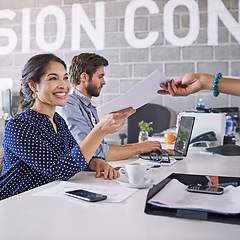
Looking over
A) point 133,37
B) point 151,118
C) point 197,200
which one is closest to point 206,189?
point 197,200

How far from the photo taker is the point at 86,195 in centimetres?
105

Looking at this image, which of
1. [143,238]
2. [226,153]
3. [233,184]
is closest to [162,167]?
[233,184]

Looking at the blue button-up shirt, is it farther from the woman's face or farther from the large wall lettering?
the large wall lettering

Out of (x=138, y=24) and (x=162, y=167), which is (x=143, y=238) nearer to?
(x=162, y=167)

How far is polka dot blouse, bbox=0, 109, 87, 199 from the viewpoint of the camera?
4.36ft

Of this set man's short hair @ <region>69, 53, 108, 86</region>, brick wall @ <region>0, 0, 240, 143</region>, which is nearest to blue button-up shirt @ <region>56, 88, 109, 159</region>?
man's short hair @ <region>69, 53, 108, 86</region>

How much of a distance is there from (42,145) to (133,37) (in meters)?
2.85

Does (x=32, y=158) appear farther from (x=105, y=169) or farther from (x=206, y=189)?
(x=206, y=189)

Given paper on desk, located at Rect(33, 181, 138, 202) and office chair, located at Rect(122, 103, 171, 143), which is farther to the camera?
office chair, located at Rect(122, 103, 171, 143)

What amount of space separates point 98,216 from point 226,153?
131cm

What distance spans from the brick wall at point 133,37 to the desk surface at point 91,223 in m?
2.94

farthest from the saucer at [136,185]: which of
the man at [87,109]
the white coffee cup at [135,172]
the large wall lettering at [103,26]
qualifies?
the large wall lettering at [103,26]

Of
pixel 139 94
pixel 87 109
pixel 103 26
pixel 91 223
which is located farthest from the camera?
pixel 103 26

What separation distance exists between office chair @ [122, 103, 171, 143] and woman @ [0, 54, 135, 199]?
2.35 m
